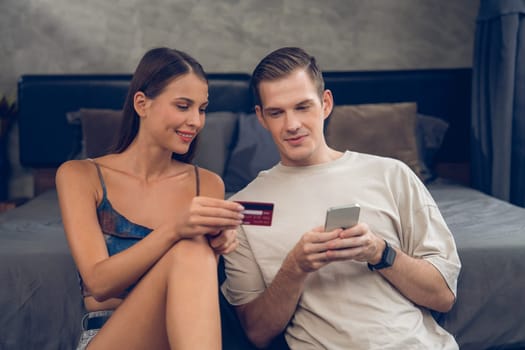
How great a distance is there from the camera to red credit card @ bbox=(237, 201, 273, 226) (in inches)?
52.2

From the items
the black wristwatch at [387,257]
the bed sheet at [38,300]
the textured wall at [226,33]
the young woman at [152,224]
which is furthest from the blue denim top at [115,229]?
the textured wall at [226,33]

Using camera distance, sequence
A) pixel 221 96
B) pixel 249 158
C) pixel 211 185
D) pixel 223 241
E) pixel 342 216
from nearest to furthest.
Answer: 1. pixel 342 216
2. pixel 223 241
3. pixel 211 185
4. pixel 249 158
5. pixel 221 96

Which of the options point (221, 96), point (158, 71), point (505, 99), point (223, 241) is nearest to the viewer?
point (223, 241)

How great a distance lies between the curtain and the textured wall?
484 millimetres

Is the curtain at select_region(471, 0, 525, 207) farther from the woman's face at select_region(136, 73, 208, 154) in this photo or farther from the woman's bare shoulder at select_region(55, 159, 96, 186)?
the woman's bare shoulder at select_region(55, 159, 96, 186)

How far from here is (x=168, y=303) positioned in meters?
1.27

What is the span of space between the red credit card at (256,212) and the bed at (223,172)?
0.35 m

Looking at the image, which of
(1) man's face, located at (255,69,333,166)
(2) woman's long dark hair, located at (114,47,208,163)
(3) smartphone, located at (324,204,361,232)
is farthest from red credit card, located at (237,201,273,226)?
(2) woman's long dark hair, located at (114,47,208,163)

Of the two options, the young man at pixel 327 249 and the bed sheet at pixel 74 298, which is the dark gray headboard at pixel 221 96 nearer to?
the bed sheet at pixel 74 298

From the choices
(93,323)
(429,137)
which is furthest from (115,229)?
(429,137)

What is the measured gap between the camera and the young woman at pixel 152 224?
128 cm

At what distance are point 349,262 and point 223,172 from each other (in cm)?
136

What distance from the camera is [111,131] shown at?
2.75 metres

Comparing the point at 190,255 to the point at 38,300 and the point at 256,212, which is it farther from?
the point at 38,300
